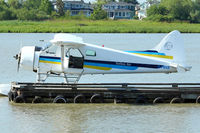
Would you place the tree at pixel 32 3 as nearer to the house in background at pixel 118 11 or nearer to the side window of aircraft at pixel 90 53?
the house in background at pixel 118 11

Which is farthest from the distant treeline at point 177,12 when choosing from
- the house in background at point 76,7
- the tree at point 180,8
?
the house in background at point 76,7

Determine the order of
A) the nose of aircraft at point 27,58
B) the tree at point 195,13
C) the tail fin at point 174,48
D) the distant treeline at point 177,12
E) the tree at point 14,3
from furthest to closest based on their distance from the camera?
the tree at point 14,3
the tree at point 195,13
the distant treeline at point 177,12
the tail fin at point 174,48
the nose of aircraft at point 27,58

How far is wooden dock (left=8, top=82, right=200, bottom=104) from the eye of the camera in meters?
14.0

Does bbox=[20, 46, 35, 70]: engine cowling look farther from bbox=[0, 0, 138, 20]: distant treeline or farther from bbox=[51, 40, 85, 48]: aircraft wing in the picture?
bbox=[0, 0, 138, 20]: distant treeline

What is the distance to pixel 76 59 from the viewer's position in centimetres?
1431

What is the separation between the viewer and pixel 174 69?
1438 centimetres

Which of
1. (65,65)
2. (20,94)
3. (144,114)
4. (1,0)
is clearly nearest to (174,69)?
(144,114)

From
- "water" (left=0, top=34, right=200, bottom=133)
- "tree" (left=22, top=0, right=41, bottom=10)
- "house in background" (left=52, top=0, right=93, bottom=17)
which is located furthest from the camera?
"house in background" (left=52, top=0, right=93, bottom=17)

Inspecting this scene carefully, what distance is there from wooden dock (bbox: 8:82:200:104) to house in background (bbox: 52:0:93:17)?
95.1 m

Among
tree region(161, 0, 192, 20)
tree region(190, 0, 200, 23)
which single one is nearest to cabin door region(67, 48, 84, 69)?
tree region(190, 0, 200, 23)

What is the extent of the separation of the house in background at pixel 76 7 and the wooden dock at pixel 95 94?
9511cm

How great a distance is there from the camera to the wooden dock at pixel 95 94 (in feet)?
46.0

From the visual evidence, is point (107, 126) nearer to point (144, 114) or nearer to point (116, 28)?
point (144, 114)

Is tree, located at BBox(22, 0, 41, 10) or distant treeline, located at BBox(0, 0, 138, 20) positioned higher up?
tree, located at BBox(22, 0, 41, 10)
